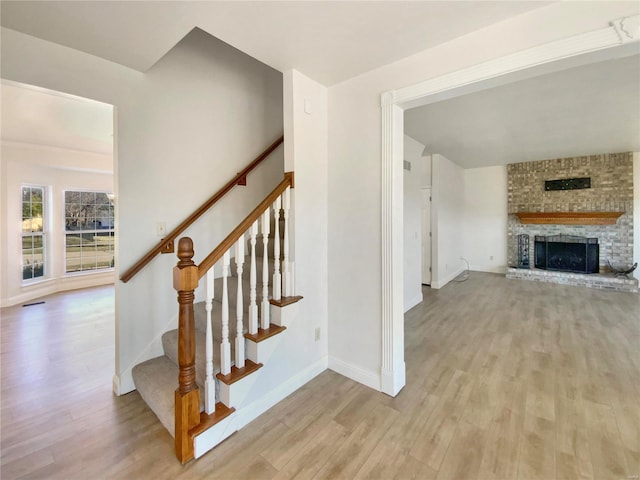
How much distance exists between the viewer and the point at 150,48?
6.06 ft

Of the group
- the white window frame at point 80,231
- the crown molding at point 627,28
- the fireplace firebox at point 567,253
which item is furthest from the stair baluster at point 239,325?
the fireplace firebox at point 567,253

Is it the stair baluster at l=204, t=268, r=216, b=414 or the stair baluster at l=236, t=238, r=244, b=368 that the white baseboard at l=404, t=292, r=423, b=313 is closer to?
the stair baluster at l=236, t=238, r=244, b=368

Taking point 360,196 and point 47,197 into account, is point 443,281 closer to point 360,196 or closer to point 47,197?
point 360,196

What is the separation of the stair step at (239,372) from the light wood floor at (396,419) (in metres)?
0.35

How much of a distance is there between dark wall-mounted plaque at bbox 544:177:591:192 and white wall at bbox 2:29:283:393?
6.53 meters

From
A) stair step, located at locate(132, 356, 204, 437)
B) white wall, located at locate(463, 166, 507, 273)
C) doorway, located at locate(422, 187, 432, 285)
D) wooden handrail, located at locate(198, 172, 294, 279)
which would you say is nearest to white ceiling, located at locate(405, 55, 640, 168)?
doorway, located at locate(422, 187, 432, 285)

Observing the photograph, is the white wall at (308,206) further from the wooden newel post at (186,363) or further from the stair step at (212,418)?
the wooden newel post at (186,363)

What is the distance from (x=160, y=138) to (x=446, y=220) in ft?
17.8

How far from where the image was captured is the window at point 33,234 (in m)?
4.71

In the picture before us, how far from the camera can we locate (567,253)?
19.6ft

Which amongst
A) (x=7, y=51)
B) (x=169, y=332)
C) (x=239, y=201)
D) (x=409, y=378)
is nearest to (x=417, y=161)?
(x=239, y=201)

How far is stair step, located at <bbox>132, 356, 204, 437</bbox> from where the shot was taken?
5.52 ft

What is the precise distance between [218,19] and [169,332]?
2.31 metres

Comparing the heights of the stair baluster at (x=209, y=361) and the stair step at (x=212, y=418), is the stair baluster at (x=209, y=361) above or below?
above
